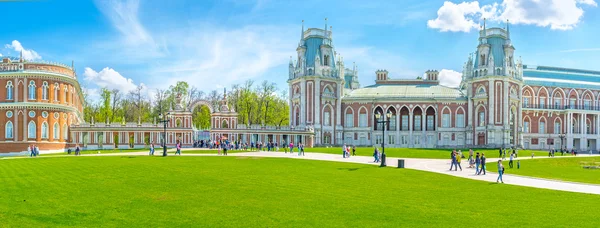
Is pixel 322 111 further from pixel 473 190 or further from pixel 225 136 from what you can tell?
pixel 473 190

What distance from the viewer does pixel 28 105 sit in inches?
2440

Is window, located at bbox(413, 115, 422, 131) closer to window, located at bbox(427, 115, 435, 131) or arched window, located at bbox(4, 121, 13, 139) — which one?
window, located at bbox(427, 115, 435, 131)

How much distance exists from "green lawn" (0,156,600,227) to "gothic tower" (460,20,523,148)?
5423 cm

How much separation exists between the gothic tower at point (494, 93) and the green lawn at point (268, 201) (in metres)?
A: 54.2

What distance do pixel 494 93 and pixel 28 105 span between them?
65081 mm

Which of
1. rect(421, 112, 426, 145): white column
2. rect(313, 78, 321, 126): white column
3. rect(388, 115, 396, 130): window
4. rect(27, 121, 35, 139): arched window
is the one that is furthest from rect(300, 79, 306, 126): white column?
rect(27, 121, 35, 139): arched window

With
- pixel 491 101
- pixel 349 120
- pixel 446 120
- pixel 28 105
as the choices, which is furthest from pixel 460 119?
pixel 28 105

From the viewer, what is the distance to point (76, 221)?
14836mm

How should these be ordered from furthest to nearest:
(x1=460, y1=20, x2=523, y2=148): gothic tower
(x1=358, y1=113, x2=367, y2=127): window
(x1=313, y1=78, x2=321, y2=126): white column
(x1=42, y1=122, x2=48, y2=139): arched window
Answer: (x1=358, y1=113, x2=367, y2=127): window < (x1=313, y1=78, x2=321, y2=126): white column < (x1=460, y1=20, x2=523, y2=148): gothic tower < (x1=42, y1=122, x2=48, y2=139): arched window

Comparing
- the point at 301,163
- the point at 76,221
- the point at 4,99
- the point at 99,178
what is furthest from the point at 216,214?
the point at 4,99

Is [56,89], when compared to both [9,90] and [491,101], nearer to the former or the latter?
[9,90]

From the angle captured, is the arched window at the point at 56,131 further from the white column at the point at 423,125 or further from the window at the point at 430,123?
the window at the point at 430,123

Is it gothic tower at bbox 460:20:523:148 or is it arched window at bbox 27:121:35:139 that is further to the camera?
gothic tower at bbox 460:20:523:148

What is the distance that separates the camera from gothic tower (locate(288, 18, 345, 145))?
261 feet
